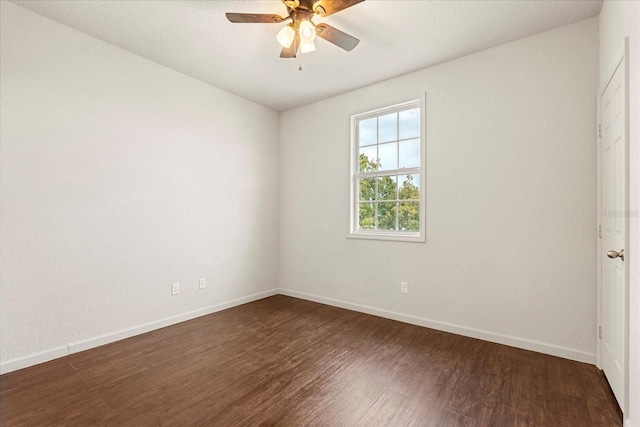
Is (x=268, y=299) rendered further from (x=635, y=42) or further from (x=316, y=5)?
(x=635, y=42)

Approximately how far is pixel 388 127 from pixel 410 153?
46 cm

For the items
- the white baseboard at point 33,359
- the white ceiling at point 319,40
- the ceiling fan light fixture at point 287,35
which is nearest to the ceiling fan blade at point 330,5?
the ceiling fan light fixture at point 287,35

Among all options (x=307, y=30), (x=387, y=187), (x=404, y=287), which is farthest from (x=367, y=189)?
(x=307, y=30)

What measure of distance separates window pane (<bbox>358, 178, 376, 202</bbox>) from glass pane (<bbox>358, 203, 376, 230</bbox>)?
0.08 meters

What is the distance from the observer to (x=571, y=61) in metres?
2.44

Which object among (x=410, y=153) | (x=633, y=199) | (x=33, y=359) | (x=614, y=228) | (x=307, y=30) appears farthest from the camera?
(x=410, y=153)

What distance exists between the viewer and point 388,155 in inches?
142

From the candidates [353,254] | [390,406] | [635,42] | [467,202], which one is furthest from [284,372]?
[635,42]

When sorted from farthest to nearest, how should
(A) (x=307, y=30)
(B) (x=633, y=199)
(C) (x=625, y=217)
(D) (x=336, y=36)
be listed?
(D) (x=336, y=36) < (A) (x=307, y=30) < (C) (x=625, y=217) < (B) (x=633, y=199)

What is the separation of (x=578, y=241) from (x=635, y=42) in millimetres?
1530

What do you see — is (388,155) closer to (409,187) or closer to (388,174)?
(388,174)

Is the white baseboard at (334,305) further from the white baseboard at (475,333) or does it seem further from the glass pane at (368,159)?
the glass pane at (368,159)

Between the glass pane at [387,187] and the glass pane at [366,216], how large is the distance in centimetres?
18

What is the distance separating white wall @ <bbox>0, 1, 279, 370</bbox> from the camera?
2289 mm
